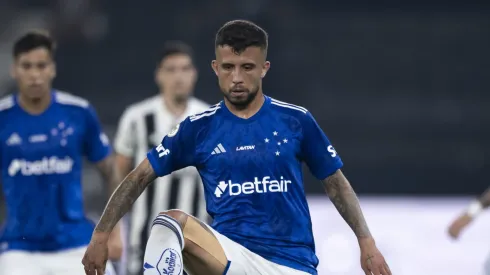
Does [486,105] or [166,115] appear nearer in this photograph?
[166,115]

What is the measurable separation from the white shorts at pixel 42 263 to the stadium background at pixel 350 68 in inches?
215

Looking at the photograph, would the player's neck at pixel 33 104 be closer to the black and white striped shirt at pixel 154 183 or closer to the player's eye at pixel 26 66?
the player's eye at pixel 26 66

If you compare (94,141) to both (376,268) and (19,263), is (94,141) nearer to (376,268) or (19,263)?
(19,263)

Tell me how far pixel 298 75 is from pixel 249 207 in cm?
773

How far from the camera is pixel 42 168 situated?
6473 millimetres

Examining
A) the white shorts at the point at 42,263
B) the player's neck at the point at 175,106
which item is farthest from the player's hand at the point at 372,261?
the player's neck at the point at 175,106

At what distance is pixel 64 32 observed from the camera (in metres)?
13.3

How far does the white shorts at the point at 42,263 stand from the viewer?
242 inches

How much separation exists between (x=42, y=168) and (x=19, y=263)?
58 centimetres

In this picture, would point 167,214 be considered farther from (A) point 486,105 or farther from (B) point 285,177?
(A) point 486,105

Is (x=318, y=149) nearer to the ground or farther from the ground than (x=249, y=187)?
farther from the ground

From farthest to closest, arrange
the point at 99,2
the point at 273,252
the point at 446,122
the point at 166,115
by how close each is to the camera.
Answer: the point at 99,2 < the point at 446,122 < the point at 166,115 < the point at 273,252

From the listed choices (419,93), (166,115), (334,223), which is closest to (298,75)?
(419,93)

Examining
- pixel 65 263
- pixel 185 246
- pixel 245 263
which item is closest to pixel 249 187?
pixel 245 263
